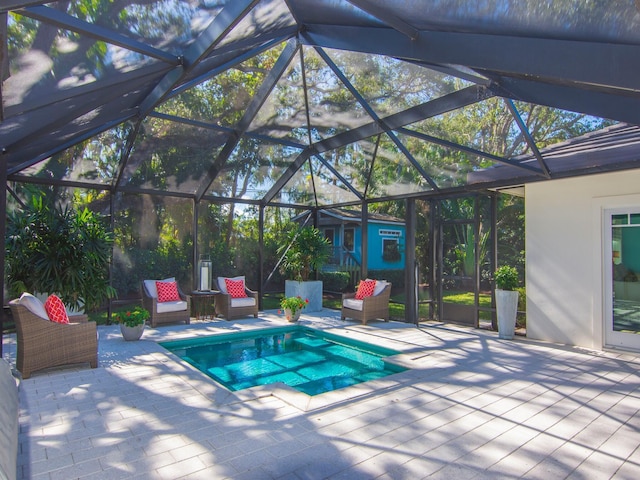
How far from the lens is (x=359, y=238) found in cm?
1130

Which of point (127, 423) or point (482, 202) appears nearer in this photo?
point (127, 423)

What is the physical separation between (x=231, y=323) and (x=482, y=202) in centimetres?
614

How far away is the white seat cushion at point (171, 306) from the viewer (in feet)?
27.7

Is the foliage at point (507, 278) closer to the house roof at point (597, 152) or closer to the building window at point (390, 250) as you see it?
the house roof at point (597, 152)

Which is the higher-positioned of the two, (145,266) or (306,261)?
(306,261)

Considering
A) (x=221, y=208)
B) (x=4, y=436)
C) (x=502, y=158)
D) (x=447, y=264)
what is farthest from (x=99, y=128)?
(x=447, y=264)

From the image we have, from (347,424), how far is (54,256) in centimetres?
591

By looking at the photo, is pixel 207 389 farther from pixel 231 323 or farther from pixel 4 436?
pixel 231 323

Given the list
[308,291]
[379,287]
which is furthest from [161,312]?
[379,287]

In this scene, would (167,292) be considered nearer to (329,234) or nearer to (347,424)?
(329,234)

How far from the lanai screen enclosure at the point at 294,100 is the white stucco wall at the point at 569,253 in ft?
1.57

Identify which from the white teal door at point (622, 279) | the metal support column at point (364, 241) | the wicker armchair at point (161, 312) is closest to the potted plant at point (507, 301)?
the white teal door at point (622, 279)

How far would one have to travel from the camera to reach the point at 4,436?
233 cm

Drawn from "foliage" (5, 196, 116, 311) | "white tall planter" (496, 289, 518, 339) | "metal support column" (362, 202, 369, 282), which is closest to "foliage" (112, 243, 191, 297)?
"foliage" (5, 196, 116, 311)
